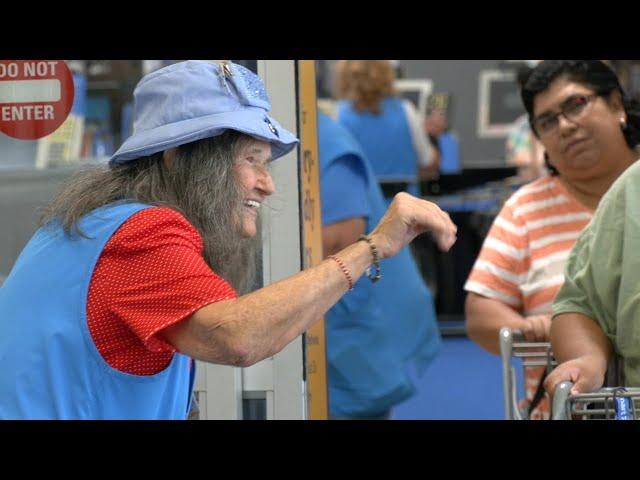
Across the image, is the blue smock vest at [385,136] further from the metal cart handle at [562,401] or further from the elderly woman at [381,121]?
the metal cart handle at [562,401]

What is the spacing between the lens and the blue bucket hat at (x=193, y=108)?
2193 mm

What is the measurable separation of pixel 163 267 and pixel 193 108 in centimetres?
33

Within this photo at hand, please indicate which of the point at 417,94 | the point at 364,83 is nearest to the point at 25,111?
the point at 364,83

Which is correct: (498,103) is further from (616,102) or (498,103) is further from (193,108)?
(193,108)

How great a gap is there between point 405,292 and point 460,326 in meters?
4.32

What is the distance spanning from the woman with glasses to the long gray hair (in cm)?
125

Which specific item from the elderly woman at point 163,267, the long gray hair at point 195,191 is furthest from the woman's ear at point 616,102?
the long gray hair at point 195,191

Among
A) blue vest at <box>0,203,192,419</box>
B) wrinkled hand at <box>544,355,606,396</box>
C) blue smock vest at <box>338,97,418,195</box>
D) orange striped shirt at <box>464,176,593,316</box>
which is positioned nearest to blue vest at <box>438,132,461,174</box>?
blue smock vest at <box>338,97,418,195</box>

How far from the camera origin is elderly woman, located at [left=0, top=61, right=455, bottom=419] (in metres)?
2.04

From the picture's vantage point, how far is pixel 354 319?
4.33m

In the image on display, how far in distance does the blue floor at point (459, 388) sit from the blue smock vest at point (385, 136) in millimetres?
1219
